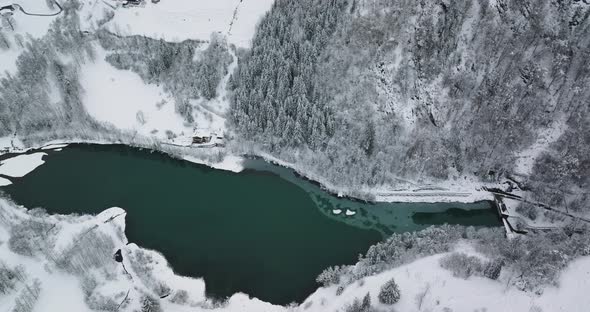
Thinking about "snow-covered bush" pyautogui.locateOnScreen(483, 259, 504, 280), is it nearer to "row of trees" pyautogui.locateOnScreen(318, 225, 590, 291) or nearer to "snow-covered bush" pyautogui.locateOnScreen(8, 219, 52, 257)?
"row of trees" pyautogui.locateOnScreen(318, 225, 590, 291)

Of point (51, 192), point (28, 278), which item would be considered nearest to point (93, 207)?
point (51, 192)

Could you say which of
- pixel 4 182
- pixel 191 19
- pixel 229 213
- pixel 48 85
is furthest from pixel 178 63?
pixel 4 182

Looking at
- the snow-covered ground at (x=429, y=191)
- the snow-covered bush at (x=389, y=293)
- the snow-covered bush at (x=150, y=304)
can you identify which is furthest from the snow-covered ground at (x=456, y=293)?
the snow-covered bush at (x=150, y=304)

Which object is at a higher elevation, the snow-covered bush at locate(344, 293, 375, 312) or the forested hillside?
the forested hillside

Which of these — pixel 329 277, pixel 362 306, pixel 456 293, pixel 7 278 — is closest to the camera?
pixel 362 306

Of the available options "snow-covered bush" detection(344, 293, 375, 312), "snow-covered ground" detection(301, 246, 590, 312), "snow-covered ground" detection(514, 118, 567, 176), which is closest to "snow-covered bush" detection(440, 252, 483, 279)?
"snow-covered ground" detection(301, 246, 590, 312)

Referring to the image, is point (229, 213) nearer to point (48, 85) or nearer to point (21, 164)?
point (21, 164)

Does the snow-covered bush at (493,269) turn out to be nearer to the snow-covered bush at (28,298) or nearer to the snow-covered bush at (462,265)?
the snow-covered bush at (462,265)
